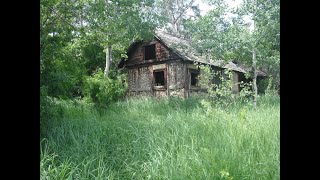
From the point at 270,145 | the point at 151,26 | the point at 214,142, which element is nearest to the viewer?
the point at 270,145

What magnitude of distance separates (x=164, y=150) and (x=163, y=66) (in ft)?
39.6

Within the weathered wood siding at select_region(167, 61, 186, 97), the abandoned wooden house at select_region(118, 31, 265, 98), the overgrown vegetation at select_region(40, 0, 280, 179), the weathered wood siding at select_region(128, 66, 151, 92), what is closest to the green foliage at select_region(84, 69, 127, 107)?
the overgrown vegetation at select_region(40, 0, 280, 179)

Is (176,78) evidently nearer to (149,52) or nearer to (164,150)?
(149,52)

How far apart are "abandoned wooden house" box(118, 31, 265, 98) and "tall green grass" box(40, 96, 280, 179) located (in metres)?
9.11

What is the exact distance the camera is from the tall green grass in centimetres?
283

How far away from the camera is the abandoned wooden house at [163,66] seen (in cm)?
1433

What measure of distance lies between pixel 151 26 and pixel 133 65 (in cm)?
453

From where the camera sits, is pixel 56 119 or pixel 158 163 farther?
pixel 56 119

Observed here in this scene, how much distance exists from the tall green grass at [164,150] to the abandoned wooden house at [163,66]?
911 cm

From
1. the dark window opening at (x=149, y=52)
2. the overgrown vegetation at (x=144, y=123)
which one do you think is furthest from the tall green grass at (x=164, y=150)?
the dark window opening at (x=149, y=52)

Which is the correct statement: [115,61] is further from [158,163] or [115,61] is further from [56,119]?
[158,163]

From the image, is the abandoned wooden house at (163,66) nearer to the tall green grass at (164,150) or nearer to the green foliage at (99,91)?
the green foliage at (99,91)
